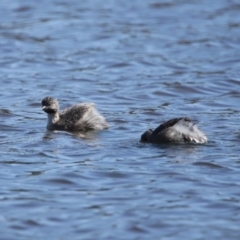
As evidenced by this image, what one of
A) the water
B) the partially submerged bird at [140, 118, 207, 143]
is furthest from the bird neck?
the partially submerged bird at [140, 118, 207, 143]

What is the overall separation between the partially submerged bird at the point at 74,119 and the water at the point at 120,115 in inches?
6.4

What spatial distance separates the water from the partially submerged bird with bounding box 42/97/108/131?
161mm

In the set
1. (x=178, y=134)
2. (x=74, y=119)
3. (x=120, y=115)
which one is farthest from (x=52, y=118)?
(x=178, y=134)

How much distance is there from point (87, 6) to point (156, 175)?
13513 millimetres

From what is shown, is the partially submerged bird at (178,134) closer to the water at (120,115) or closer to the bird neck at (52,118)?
the water at (120,115)

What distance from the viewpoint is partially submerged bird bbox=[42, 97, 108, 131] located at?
41.4 feet

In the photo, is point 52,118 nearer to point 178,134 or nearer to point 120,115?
→ point 120,115

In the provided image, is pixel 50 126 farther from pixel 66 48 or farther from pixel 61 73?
pixel 66 48

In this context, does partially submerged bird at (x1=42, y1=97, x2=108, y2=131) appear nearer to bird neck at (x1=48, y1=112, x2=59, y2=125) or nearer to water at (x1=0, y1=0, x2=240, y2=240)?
bird neck at (x1=48, y1=112, x2=59, y2=125)

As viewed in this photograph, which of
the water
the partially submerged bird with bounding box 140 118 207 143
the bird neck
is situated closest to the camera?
the water

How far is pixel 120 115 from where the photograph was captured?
13.5 metres

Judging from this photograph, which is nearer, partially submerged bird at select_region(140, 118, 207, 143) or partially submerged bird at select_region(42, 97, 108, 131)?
partially submerged bird at select_region(140, 118, 207, 143)

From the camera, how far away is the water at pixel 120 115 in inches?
343

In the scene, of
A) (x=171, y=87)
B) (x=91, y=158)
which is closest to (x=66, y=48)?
(x=171, y=87)
